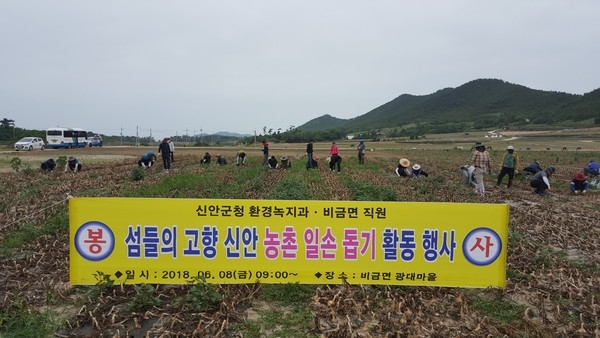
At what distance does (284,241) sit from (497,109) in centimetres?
15716

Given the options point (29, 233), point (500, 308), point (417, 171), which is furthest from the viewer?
point (417, 171)

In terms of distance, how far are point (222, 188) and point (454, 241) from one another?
9.49 m

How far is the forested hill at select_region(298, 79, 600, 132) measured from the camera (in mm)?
108188

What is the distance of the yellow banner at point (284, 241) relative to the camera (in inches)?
188

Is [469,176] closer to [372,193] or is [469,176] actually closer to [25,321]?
[372,193]

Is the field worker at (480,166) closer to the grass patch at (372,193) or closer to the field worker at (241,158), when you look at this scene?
the grass patch at (372,193)

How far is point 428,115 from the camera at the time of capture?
160625 millimetres

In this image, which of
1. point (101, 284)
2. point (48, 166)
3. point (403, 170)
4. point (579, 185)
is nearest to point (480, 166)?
point (579, 185)

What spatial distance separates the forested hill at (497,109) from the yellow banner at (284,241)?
345 feet

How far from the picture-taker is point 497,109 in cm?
14412

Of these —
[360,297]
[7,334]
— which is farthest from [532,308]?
[7,334]

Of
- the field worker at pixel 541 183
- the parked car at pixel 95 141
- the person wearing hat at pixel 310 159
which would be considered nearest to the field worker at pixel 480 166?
the field worker at pixel 541 183

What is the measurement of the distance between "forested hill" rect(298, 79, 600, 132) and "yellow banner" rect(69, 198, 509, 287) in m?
105

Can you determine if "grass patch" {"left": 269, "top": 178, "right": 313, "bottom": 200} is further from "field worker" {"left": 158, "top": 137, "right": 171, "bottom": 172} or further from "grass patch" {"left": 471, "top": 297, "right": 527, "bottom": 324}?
"field worker" {"left": 158, "top": 137, "right": 171, "bottom": 172}
